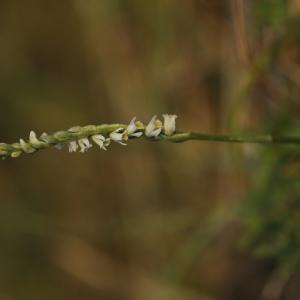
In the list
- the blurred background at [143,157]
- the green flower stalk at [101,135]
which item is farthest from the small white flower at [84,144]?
the blurred background at [143,157]

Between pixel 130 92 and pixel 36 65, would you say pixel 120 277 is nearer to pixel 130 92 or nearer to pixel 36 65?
pixel 130 92

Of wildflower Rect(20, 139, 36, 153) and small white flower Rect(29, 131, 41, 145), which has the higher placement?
small white flower Rect(29, 131, 41, 145)

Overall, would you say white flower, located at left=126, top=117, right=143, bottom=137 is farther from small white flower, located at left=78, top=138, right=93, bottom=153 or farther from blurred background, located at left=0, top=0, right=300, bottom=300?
blurred background, located at left=0, top=0, right=300, bottom=300

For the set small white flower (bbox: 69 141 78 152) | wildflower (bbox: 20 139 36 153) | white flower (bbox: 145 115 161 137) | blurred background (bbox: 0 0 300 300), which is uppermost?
blurred background (bbox: 0 0 300 300)

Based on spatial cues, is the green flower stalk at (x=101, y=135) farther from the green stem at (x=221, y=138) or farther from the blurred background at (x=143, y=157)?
the blurred background at (x=143, y=157)

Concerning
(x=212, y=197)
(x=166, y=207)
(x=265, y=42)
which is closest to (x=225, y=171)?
(x=212, y=197)

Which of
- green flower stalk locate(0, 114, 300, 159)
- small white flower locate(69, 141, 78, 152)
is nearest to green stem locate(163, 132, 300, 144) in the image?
green flower stalk locate(0, 114, 300, 159)

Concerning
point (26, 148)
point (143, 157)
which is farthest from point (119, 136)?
point (143, 157)
